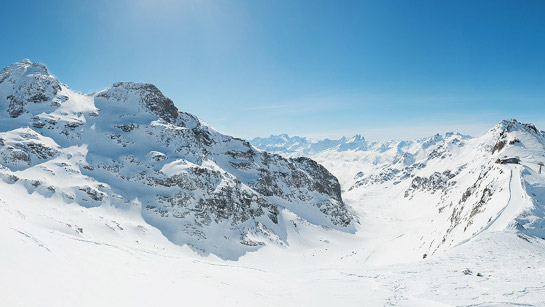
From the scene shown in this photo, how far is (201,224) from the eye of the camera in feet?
230

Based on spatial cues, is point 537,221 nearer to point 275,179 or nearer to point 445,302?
point 445,302

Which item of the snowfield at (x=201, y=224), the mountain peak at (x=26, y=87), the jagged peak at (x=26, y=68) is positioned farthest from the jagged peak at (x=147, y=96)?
the jagged peak at (x=26, y=68)

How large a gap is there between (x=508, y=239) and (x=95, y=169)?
8394 centimetres

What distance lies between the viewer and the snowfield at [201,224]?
1323 cm

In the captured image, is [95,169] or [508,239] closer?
[508,239]

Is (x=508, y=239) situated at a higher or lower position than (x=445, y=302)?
higher

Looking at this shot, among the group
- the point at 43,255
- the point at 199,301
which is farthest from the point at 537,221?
the point at 43,255

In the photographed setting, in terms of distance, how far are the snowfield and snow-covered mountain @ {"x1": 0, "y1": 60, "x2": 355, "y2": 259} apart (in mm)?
449

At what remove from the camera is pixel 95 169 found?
73.8 metres

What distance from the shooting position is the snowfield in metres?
13.2

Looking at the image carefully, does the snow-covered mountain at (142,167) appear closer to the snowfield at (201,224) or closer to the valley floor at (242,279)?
the snowfield at (201,224)

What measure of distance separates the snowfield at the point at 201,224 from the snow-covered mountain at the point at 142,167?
0.45m

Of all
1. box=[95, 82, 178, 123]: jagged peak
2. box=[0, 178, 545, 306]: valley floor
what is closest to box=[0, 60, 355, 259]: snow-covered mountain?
box=[95, 82, 178, 123]: jagged peak

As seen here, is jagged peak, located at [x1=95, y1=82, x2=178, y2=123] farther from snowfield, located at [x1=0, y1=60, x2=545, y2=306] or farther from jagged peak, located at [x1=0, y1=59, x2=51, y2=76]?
jagged peak, located at [x1=0, y1=59, x2=51, y2=76]
